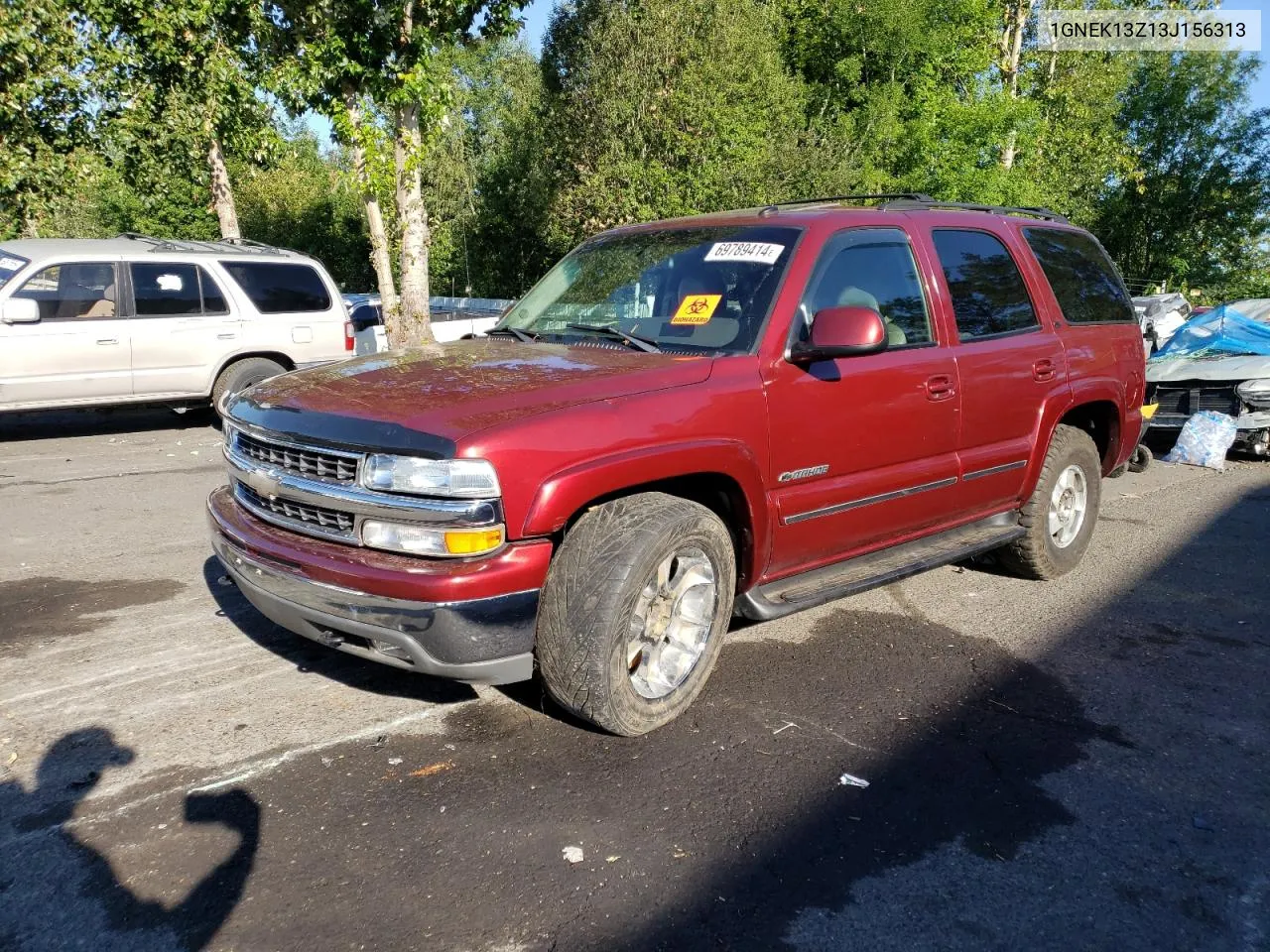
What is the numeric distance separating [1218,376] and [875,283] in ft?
23.3

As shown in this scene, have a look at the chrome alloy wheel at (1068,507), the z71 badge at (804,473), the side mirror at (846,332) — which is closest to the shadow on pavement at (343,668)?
the z71 badge at (804,473)

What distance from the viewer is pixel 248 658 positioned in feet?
14.2

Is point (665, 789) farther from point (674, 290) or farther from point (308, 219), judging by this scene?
point (308, 219)

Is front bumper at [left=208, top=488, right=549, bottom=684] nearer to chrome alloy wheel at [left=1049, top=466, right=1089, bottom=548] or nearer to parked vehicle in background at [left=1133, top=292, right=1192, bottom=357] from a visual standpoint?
chrome alloy wheel at [left=1049, top=466, right=1089, bottom=548]

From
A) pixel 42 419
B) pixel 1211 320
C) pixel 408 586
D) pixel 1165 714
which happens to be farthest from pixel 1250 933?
pixel 42 419

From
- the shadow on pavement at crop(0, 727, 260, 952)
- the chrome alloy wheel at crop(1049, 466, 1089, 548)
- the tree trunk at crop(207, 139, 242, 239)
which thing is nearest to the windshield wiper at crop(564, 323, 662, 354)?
the shadow on pavement at crop(0, 727, 260, 952)

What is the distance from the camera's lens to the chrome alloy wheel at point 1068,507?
5.61 metres

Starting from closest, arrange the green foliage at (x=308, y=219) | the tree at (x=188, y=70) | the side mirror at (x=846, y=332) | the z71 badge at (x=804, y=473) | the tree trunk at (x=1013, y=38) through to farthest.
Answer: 1. the side mirror at (x=846, y=332)
2. the z71 badge at (x=804, y=473)
3. the tree at (x=188, y=70)
4. the tree trunk at (x=1013, y=38)
5. the green foliage at (x=308, y=219)

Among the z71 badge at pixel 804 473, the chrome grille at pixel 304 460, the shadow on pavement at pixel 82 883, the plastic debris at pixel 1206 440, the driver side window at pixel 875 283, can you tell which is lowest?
the shadow on pavement at pixel 82 883

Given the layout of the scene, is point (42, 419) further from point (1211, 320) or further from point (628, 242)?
point (1211, 320)

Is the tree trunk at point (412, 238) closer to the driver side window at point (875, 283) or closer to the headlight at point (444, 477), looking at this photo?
the driver side window at point (875, 283)

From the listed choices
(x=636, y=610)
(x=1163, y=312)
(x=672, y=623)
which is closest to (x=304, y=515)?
(x=636, y=610)

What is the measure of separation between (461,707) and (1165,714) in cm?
284

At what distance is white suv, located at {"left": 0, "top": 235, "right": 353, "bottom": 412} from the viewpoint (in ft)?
29.9
